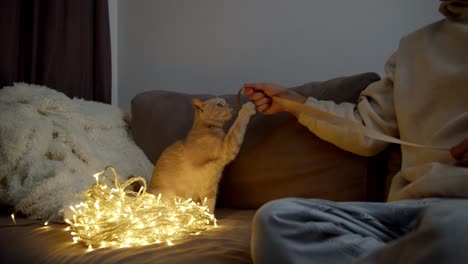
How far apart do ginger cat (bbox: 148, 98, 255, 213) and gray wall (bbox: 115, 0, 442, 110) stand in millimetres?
658

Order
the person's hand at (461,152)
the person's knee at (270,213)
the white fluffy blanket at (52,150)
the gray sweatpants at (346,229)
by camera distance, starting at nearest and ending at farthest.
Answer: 1. the gray sweatpants at (346,229)
2. the person's knee at (270,213)
3. the person's hand at (461,152)
4. the white fluffy blanket at (52,150)

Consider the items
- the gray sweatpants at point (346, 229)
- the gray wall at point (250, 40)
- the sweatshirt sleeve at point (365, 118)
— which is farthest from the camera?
the gray wall at point (250, 40)

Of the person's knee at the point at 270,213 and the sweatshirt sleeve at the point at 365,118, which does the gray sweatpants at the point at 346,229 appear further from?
the sweatshirt sleeve at the point at 365,118

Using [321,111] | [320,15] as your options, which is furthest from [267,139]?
[320,15]

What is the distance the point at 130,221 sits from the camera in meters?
1.06

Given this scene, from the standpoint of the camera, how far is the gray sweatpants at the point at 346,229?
2.23ft

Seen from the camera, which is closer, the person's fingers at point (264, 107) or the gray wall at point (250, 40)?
the person's fingers at point (264, 107)

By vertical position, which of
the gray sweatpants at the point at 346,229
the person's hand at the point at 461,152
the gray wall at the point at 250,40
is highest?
the gray wall at the point at 250,40

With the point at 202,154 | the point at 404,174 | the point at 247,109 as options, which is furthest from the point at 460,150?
the point at 202,154

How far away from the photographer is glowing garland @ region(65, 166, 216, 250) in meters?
1.06

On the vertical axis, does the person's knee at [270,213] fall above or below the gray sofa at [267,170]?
A: above

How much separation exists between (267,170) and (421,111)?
520 millimetres

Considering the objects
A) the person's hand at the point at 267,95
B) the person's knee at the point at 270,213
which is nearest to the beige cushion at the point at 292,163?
the person's hand at the point at 267,95

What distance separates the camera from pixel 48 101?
1648 millimetres
